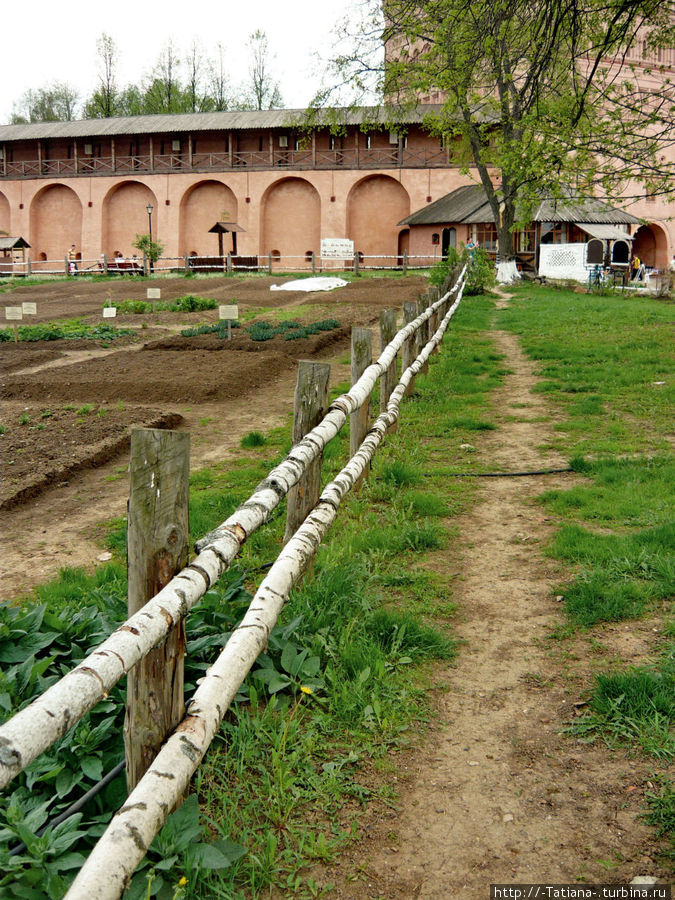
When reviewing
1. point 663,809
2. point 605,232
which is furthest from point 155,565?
point 605,232

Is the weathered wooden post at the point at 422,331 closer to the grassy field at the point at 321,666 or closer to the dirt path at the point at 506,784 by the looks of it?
the grassy field at the point at 321,666

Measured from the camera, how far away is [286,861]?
220 centimetres

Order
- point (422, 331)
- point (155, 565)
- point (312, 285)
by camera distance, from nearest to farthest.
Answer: point (155, 565)
point (422, 331)
point (312, 285)

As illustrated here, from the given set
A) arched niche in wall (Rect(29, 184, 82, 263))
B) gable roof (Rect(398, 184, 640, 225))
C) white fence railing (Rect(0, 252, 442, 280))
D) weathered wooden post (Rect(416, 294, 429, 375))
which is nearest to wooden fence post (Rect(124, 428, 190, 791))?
weathered wooden post (Rect(416, 294, 429, 375))

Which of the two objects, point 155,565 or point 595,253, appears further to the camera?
point 595,253

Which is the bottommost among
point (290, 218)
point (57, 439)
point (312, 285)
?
point (57, 439)

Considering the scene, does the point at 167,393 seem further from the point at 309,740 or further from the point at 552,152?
the point at 309,740

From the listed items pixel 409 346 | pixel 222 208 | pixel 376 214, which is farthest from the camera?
pixel 222 208

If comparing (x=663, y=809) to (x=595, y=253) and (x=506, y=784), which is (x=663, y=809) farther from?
(x=595, y=253)

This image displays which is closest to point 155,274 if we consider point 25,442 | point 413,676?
point 25,442

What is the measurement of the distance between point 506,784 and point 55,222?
1722 inches

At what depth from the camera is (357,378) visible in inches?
220

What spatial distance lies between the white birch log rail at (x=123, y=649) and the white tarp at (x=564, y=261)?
26706mm

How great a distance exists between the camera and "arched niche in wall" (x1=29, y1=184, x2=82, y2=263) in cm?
4116
